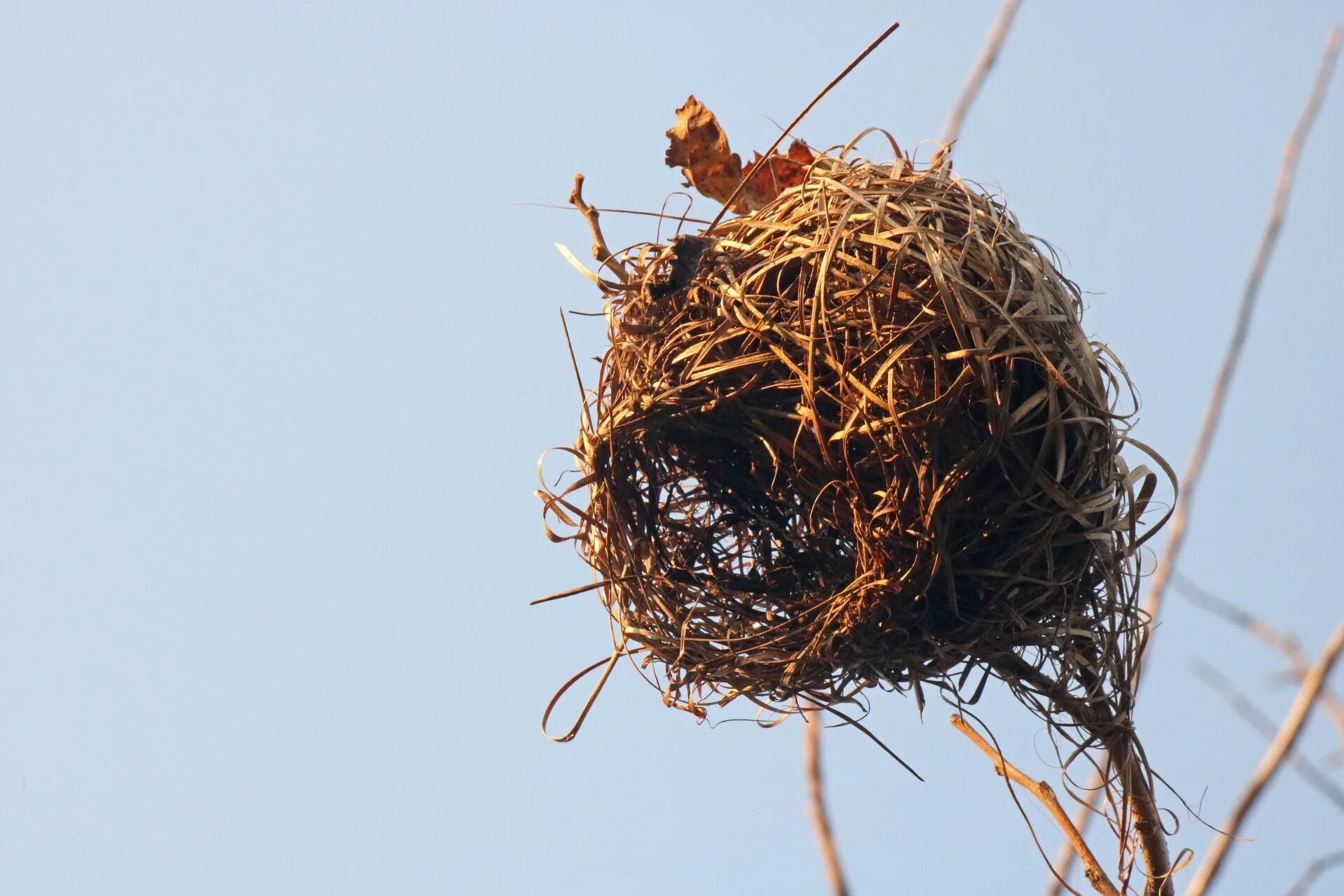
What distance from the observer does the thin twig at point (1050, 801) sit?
1438mm

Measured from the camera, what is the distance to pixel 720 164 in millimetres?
1657

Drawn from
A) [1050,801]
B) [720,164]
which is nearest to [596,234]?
[720,164]

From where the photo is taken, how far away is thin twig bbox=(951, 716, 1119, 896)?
1.44 meters

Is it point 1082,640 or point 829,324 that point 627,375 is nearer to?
point 829,324

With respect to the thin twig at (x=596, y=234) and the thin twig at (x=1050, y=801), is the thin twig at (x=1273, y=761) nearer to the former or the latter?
the thin twig at (x=1050, y=801)

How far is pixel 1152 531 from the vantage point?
1464mm

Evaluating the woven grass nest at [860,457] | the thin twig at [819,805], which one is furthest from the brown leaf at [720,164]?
the thin twig at [819,805]

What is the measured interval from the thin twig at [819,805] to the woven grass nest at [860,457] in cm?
21

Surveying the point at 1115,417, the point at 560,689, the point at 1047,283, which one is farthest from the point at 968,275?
the point at 560,689

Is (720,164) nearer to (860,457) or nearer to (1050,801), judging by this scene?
(860,457)

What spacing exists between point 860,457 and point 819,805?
0.58m

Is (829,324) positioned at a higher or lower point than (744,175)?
lower

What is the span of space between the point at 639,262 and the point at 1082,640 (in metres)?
0.64

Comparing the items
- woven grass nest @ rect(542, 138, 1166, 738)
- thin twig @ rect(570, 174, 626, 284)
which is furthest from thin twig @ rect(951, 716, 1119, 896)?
thin twig @ rect(570, 174, 626, 284)
